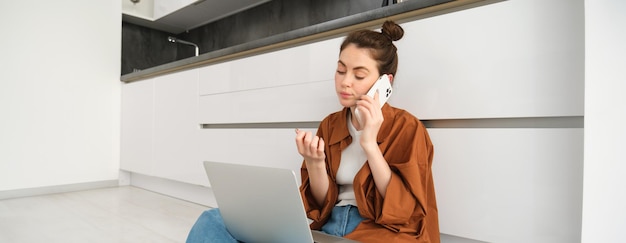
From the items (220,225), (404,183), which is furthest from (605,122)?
(220,225)

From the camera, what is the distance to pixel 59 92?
8.23ft

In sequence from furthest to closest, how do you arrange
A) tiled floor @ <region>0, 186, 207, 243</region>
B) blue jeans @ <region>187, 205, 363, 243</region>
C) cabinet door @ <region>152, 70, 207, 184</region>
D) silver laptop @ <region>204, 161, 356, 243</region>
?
cabinet door @ <region>152, 70, 207, 184</region> < tiled floor @ <region>0, 186, 207, 243</region> < blue jeans @ <region>187, 205, 363, 243</region> < silver laptop @ <region>204, 161, 356, 243</region>

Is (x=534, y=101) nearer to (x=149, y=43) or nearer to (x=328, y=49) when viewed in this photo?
(x=328, y=49)

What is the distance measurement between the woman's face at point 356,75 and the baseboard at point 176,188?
138 centimetres

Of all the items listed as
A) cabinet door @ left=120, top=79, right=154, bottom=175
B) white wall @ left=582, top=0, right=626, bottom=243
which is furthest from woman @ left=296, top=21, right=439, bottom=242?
cabinet door @ left=120, top=79, right=154, bottom=175

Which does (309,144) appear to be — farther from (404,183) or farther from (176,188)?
(176,188)

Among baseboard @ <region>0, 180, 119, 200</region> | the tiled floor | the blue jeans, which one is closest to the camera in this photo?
the blue jeans

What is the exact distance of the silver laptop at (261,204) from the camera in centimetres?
60

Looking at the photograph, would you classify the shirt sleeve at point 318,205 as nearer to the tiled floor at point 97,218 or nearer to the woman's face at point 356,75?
the woman's face at point 356,75

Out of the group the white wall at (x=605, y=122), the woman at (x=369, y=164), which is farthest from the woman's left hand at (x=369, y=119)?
the white wall at (x=605, y=122)

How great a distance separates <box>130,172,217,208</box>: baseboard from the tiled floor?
0.13ft

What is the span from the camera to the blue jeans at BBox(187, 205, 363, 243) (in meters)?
0.72

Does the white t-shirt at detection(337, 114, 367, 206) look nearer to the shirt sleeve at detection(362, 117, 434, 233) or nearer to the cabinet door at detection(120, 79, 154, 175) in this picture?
the shirt sleeve at detection(362, 117, 434, 233)

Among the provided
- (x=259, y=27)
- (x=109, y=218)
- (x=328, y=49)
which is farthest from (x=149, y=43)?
(x=328, y=49)
